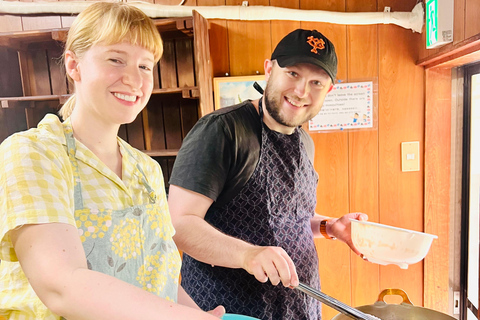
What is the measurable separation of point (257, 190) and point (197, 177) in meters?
0.22

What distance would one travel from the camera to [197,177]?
1.03m

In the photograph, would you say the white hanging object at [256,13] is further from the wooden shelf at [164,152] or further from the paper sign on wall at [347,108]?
the wooden shelf at [164,152]

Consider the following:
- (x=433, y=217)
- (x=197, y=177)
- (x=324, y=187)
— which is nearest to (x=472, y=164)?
(x=433, y=217)

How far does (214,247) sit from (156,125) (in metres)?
1.37

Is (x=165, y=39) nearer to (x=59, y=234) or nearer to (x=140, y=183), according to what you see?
(x=140, y=183)

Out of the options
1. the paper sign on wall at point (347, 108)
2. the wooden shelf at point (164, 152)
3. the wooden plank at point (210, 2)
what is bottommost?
the wooden shelf at point (164, 152)

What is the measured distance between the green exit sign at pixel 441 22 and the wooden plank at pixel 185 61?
1.32 meters

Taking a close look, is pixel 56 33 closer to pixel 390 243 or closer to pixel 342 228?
pixel 342 228

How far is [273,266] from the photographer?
819mm

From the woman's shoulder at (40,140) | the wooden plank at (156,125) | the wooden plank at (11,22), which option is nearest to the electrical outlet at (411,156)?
the wooden plank at (156,125)

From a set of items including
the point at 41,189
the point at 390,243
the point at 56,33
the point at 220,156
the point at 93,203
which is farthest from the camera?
the point at 56,33

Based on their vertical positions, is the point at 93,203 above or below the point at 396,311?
above

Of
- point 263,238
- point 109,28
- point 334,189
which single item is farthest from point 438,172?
point 109,28

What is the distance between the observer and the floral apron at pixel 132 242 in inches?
24.1
